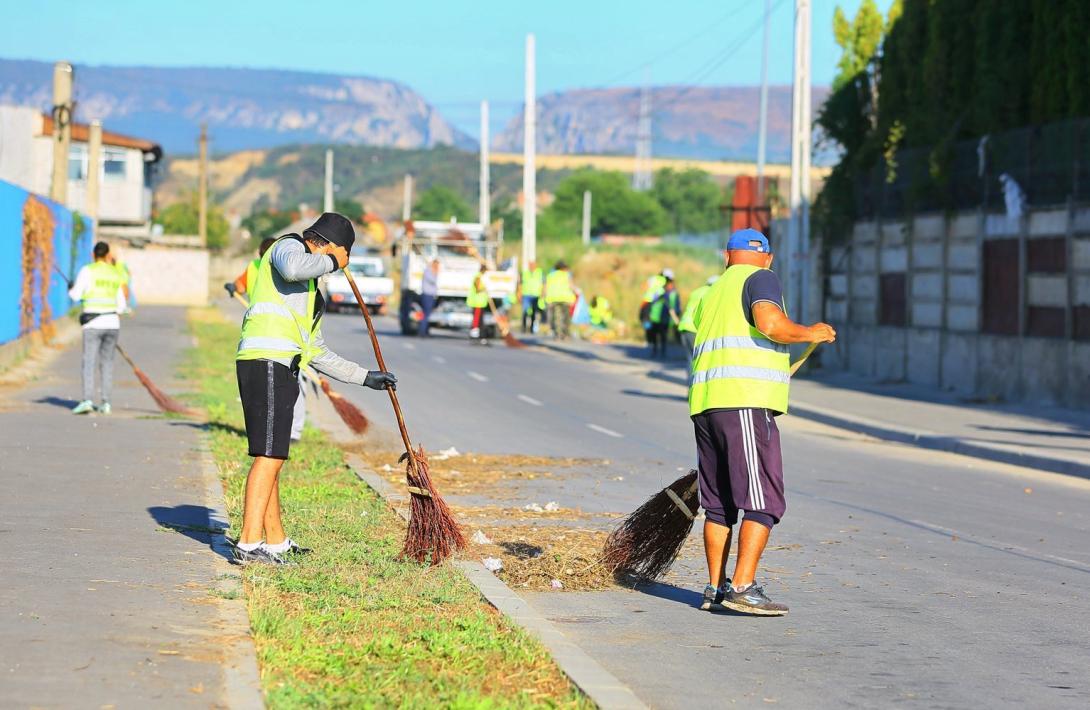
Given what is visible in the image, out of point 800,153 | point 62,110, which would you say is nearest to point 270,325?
point 800,153

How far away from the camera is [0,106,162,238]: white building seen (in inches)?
2653

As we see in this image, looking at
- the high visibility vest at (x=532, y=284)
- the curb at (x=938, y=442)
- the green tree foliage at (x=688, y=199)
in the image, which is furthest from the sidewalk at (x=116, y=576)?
the green tree foliage at (x=688, y=199)

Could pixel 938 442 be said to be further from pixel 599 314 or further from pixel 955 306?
pixel 599 314

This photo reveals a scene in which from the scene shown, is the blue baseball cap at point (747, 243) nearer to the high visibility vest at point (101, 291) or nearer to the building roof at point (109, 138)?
the high visibility vest at point (101, 291)

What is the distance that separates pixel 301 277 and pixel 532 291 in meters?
36.7

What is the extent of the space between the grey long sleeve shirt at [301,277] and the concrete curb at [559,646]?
3.94 ft

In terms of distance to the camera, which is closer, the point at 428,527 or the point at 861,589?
the point at 428,527

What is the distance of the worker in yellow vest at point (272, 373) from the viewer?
28.9 feet

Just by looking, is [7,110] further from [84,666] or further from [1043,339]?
[84,666]

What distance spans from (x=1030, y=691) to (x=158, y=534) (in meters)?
5.10

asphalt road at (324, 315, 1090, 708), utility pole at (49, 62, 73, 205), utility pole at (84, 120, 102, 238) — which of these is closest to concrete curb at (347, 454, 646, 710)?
asphalt road at (324, 315, 1090, 708)

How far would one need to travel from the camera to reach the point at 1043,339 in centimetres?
2284

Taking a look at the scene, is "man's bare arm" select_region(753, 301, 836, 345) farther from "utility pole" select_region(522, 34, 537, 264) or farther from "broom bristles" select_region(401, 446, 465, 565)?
"utility pole" select_region(522, 34, 537, 264)

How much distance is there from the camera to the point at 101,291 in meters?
17.0
